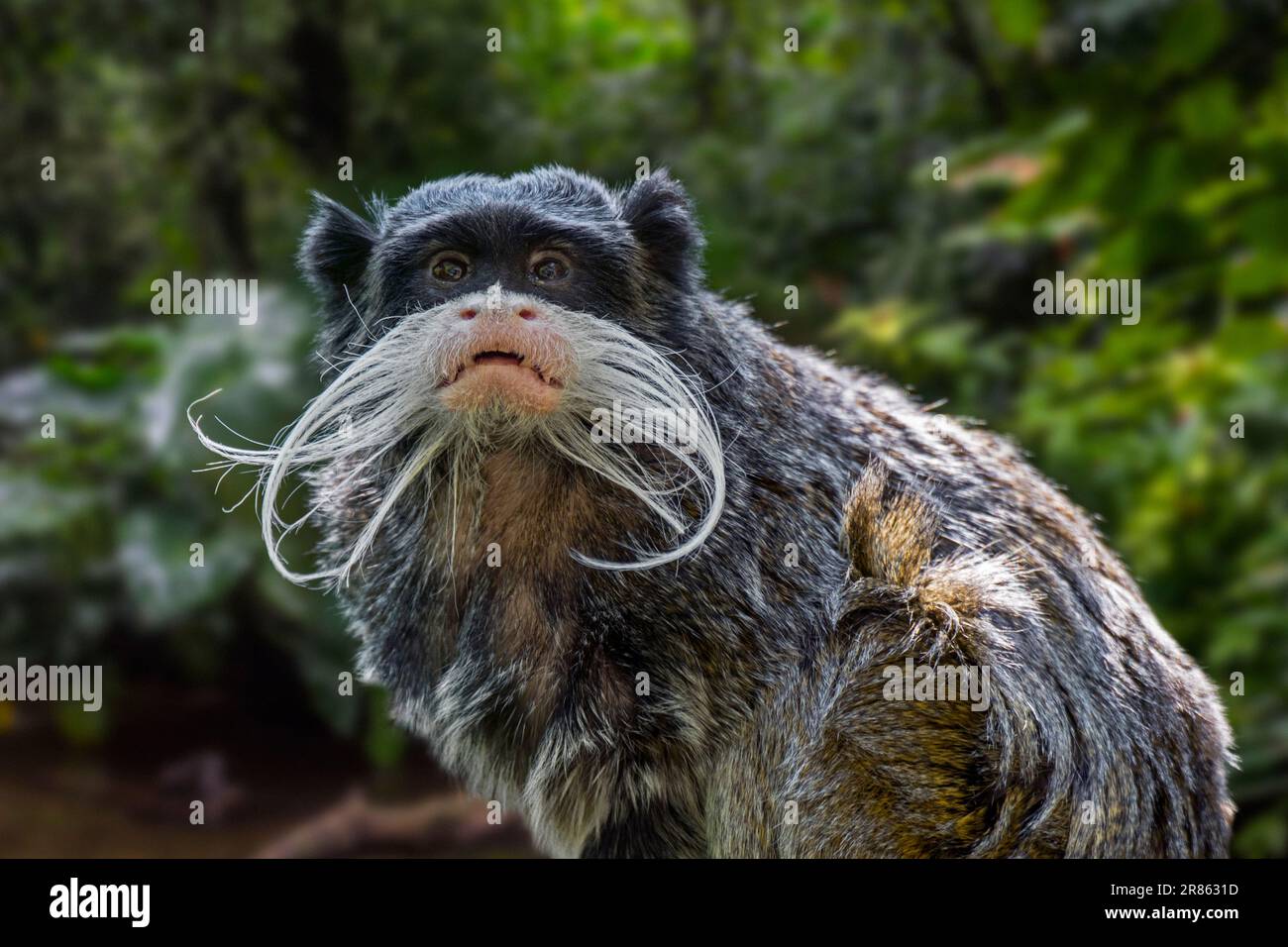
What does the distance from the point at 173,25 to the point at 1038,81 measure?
3.62 metres

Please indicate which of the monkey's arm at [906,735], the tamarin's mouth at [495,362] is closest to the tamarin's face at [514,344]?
the tamarin's mouth at [495,362]

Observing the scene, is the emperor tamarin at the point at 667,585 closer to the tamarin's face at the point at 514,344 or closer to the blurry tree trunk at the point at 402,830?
→ the tamarin's face at the point at 514,344

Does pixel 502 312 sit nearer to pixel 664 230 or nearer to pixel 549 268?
pixel 549 268

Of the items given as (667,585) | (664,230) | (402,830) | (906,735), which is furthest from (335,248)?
(402,830)

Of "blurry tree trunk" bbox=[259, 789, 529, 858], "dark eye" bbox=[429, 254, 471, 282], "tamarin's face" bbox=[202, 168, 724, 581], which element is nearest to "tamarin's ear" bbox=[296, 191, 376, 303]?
"tamarin's face" bbox=[202, 168, 724, 581]

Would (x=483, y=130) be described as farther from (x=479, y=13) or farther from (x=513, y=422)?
(x=513, y=422)

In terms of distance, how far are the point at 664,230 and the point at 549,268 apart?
233 millimetres

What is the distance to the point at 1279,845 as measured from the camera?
363 centimetres

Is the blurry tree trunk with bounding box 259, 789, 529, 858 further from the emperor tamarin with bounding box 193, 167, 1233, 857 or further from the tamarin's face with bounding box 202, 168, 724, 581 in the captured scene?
the tamarin's face with bounding box 202, 168, 724, 581

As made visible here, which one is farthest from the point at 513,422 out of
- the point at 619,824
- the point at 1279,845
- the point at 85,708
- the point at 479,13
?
the point at 479,13

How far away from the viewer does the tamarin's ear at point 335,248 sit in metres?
2.11

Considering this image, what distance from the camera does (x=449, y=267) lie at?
196 centimetres

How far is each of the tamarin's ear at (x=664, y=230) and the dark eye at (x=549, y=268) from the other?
0.54 feet

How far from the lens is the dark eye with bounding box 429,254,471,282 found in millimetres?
1948
